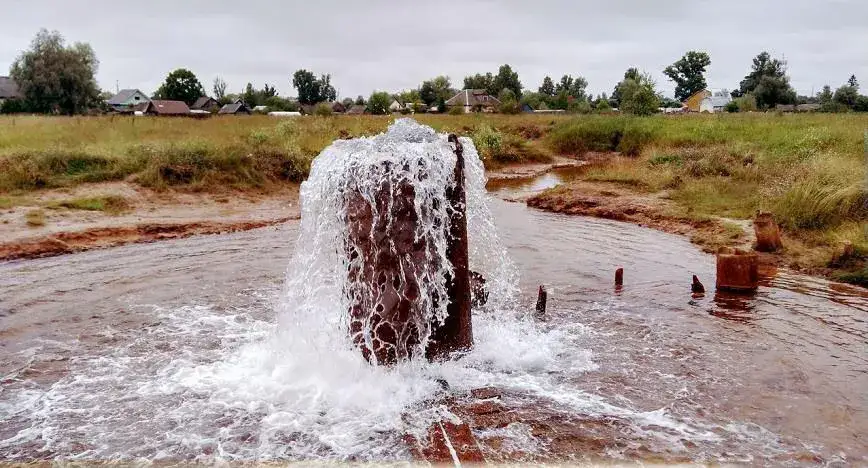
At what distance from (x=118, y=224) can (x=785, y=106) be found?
234 ft

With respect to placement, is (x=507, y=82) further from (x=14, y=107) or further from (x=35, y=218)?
(x=35, y=218)

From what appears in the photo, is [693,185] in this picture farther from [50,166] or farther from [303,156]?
[50,166]

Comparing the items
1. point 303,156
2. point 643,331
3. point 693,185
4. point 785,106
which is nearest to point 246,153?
point 303,156

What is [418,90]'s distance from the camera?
92.9 metres

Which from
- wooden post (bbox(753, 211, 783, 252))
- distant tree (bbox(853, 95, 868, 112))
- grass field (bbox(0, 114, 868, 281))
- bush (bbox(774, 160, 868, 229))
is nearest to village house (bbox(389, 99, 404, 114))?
grass field (bbox(0, 114, 868, 281))

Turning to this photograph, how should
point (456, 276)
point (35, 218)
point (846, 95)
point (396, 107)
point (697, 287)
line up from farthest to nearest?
point (396, 107), point (846, 95), point (35, 218), point (697, 287), point (456, 276)

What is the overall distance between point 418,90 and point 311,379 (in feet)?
294

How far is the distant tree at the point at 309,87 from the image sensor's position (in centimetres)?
10262

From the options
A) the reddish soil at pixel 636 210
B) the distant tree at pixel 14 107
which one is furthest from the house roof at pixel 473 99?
the reddish soil at pixel 636 210

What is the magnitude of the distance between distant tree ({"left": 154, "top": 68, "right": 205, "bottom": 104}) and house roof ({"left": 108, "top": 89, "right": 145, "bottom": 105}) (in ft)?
33.2

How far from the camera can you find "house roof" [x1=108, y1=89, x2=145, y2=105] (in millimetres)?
95750

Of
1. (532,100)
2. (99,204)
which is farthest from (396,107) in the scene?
(99,204)

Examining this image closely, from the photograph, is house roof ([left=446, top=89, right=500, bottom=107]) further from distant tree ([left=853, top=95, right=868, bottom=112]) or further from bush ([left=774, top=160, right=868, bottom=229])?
bush ([left=774, top=160, right=868, bottom=229])

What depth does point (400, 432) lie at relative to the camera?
499cm
